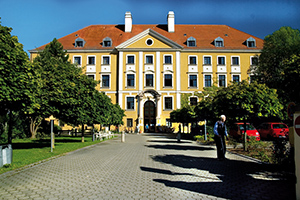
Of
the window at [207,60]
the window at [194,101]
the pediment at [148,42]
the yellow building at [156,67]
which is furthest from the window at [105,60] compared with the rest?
the window at [207,60]

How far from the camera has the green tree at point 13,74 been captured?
988cm

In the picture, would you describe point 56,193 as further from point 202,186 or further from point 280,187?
point 280,187

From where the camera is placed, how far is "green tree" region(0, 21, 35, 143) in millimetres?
9875

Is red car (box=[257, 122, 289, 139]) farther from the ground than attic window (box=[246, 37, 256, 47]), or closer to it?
closer to it

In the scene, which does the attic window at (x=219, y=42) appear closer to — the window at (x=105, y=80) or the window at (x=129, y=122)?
the window at (x=129, y=122)

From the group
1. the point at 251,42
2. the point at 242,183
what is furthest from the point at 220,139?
the point at 251,42

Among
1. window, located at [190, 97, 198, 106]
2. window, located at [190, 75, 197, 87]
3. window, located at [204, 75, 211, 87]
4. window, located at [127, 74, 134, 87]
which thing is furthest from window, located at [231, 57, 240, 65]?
window, located at [127, 74, 134, 87]

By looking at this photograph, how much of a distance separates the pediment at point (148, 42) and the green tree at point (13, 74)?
39610 mm

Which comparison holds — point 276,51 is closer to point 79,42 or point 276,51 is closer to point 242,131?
point 242,131

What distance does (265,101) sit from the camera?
1362 centimetres

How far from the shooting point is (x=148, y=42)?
168 ft

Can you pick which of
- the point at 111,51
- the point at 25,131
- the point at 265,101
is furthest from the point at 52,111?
the point at 111,51

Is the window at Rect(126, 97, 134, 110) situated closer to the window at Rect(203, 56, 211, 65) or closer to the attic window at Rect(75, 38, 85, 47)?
the attic window at Rect(75, 38, 85, 47)

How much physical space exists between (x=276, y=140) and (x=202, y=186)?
3399mm
